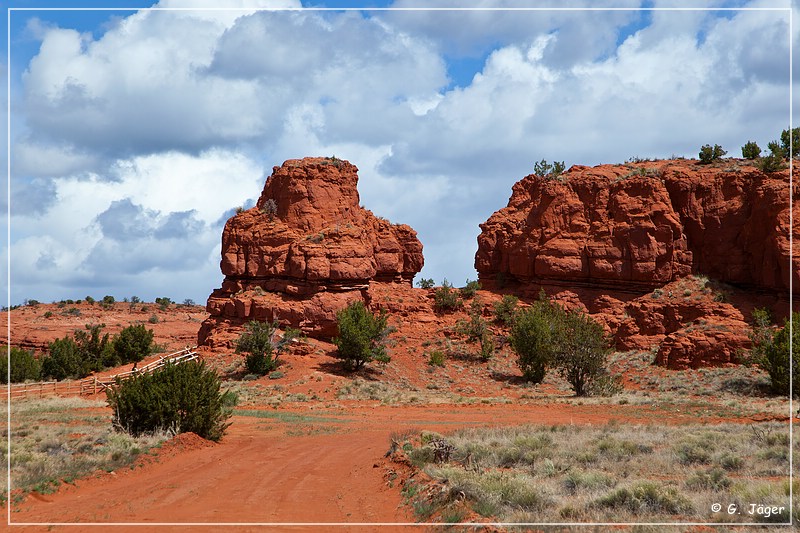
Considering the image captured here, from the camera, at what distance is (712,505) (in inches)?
425

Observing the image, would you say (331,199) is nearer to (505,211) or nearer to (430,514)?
(505,211)

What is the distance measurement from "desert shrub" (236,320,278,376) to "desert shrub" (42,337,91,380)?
15551 millimetres

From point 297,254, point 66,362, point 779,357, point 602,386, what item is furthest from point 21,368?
point 779,357

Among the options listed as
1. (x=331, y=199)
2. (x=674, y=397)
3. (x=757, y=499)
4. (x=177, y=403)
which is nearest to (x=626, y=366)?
(x=674, y=397)

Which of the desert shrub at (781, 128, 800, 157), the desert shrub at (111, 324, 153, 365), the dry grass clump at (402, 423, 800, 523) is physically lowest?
the desert shrub at (111, 324, 153, 365)

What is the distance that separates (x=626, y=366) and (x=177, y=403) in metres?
35.0

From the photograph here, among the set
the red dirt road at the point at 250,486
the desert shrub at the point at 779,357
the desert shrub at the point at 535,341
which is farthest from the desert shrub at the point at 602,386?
the red dirt road at the point at 250,486

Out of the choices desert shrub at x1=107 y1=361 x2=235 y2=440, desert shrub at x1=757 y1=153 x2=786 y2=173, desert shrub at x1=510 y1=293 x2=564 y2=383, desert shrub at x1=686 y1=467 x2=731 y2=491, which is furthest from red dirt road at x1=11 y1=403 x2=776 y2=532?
desert shrub at x1=757 y1=153 x2=786 y2=173

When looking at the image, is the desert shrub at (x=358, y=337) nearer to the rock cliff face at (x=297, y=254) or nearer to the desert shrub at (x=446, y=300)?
the rock cliff face at (x=297, y=254)

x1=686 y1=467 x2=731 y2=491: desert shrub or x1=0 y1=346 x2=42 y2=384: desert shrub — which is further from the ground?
x1=686 y1=467 x2=731 y2=491: desert shrub

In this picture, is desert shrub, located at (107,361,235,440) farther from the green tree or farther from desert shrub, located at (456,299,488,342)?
desert shrub, located at (456,299,488,342)

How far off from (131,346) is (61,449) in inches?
1526

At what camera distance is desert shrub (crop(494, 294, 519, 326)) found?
5559 cm

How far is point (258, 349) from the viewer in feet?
145
